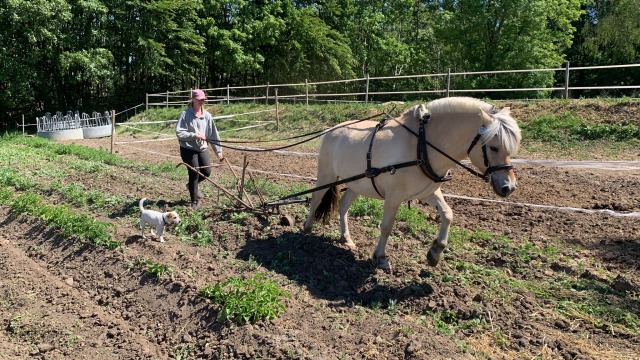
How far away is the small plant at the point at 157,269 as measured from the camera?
495cm

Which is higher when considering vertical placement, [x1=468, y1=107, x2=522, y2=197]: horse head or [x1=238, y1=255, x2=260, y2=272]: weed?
[x1=468, y1=107, x2=522, y2=197]: horse head

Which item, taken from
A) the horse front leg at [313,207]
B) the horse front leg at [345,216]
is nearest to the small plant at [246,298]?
the horse front leg at [345,216]

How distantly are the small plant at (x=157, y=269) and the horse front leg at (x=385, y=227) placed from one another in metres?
2.19

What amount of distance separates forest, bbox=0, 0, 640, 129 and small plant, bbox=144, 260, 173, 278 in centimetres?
→ 2658

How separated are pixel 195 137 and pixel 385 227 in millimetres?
3360

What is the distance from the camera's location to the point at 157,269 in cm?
495

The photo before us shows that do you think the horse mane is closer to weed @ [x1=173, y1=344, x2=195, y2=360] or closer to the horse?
the horse

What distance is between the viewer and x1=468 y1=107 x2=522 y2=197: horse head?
4.16 m

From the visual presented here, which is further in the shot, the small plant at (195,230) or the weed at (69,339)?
the small plant at (195,230)

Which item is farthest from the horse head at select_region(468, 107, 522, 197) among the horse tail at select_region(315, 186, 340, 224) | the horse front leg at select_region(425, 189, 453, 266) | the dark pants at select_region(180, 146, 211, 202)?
the dark pants at select_region(180, 146, 211, 202)

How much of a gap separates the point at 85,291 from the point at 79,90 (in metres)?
34.0

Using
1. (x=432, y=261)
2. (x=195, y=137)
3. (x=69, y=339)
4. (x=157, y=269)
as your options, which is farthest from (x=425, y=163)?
(x=195, y=137)

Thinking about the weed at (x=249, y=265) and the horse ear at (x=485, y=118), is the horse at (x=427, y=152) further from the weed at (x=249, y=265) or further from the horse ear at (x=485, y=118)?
the weed at (x=249, y=265)

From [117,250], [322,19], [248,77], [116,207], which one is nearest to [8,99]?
[248,77]
